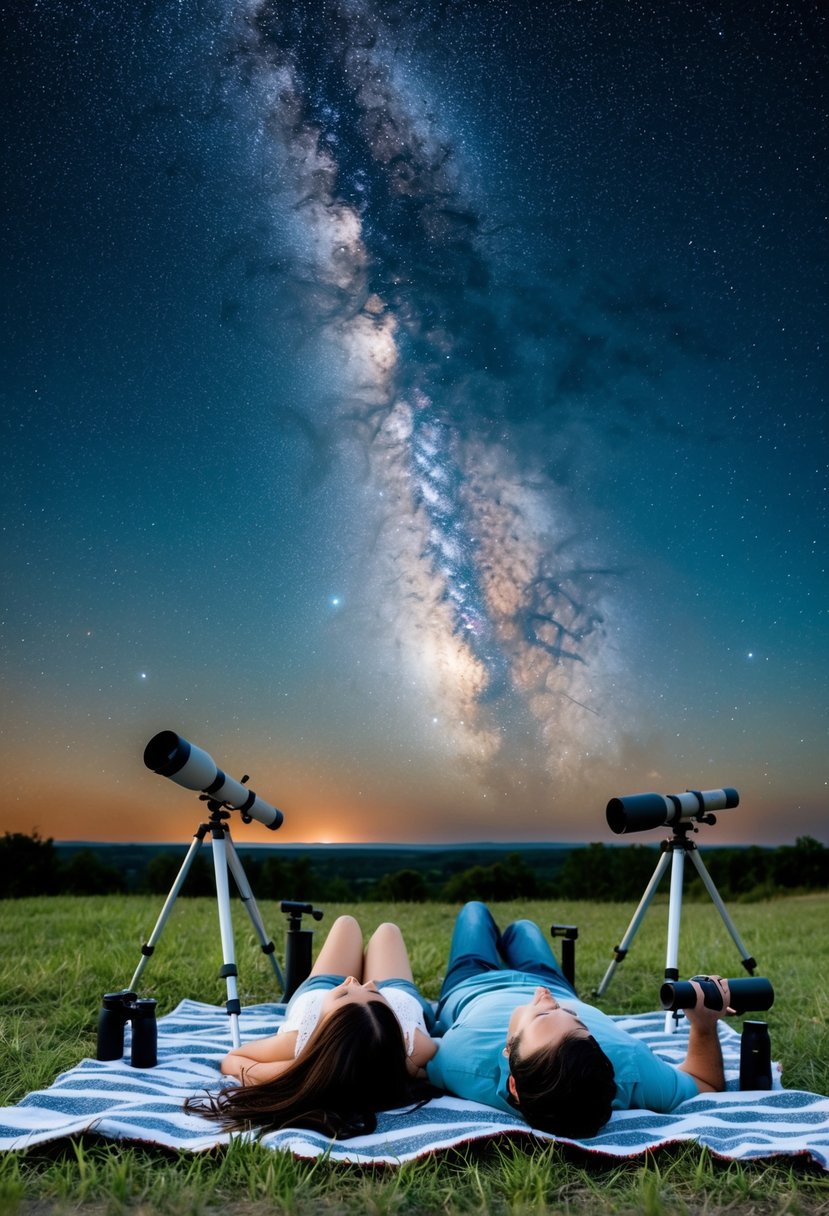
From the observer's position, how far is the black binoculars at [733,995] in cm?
381

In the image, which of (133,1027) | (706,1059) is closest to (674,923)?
(706,1059)

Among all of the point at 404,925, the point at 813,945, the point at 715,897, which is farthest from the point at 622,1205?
the point at 404,925

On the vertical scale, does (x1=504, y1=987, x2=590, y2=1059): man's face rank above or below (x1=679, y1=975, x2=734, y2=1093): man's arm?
above

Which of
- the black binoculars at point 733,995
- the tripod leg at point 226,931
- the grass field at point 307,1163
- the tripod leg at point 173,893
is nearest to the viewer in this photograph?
the grass field at point 307,1163

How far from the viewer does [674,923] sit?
231 inches

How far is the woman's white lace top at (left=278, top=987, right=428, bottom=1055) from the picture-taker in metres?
3.99

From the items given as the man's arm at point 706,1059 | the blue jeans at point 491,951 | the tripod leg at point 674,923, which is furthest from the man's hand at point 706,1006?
the tripod leg at point 674,923

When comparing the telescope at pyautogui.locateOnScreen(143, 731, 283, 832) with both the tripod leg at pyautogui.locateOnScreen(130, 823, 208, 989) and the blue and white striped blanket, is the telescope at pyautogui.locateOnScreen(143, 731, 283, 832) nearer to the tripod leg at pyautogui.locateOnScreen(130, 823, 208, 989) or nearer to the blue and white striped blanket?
the tripod leg at pyautogui.locateOnScreen(130, 823, 208, 989)

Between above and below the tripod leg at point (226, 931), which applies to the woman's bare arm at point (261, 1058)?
below

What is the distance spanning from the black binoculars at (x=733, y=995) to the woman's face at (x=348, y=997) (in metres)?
1.29

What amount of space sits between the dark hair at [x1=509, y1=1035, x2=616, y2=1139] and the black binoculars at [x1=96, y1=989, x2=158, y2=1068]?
80.8 inches

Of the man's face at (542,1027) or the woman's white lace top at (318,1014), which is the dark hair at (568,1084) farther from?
the woman's white lace top at (318,1014)

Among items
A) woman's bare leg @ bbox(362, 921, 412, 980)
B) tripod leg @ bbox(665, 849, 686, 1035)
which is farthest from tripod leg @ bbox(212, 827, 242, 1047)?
tripod leg @ bbox(665, 849, 686, 1035)

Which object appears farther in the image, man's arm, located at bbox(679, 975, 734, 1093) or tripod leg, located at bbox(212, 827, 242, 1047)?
tripod leg, located at bbox(212, 827, 242, 1047)
